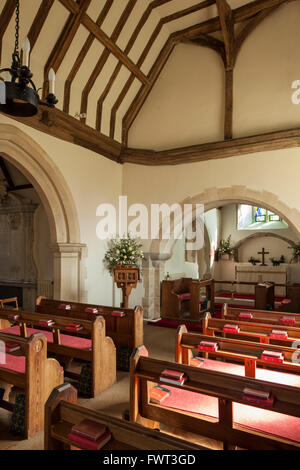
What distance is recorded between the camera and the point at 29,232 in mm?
8047

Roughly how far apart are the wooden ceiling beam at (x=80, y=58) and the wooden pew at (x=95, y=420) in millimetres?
5493

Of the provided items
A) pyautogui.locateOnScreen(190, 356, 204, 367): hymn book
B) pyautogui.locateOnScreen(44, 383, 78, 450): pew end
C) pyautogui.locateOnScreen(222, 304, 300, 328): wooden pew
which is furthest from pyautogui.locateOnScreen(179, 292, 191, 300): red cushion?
pyautogui.locateOnScreen(44, 383, 78, 450): pew end

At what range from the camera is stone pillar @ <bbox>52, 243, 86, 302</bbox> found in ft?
19.8

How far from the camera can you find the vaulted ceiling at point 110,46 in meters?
5.05

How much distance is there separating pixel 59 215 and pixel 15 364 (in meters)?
3.37

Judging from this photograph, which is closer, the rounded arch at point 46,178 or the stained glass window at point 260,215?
the rounded arch at point 46,178

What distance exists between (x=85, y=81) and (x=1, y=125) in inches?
85.6

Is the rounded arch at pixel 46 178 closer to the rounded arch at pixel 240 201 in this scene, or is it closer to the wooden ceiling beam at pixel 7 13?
the wooden ceiling beam at pixel 7 13

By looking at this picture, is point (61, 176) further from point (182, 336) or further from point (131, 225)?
point (182, 336)

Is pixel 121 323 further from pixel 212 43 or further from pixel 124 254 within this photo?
pixel 212 43

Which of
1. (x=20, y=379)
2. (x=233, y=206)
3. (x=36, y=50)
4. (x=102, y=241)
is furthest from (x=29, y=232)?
(x=233, y=206)

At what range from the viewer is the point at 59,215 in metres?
6.05

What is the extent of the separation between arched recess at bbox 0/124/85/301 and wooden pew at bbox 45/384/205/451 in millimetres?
4484

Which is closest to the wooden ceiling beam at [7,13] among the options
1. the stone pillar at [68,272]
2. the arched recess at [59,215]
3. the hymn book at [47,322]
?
the arched recess at [59,215]
